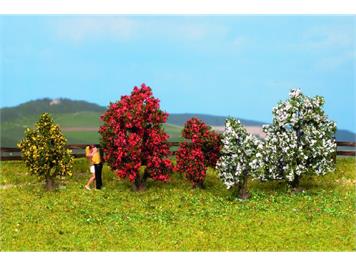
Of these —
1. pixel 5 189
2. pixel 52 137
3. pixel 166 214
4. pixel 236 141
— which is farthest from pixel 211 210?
pixel 5 189

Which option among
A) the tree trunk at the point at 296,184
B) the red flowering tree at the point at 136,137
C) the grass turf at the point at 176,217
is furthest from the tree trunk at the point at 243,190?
the red flowering tree at the point at 136,137

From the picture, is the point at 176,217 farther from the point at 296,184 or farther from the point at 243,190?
the point at 296,184

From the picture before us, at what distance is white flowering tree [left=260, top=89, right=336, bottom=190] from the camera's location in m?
32.8

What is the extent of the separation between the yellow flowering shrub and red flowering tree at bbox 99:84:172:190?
6.64 feet

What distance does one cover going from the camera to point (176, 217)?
28.4m

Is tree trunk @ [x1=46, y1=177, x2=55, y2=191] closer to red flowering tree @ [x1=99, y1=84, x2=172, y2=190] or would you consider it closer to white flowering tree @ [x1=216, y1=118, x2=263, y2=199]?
red flowering tree @ [x1=99, y1=84, x2=172, y2=190]

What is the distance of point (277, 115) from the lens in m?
33.4

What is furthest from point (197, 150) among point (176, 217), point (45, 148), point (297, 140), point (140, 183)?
point (45, 148)

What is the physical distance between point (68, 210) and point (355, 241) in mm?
11985

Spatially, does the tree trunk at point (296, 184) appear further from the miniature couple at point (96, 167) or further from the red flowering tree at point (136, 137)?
the miniature couple at point (96, 167)
